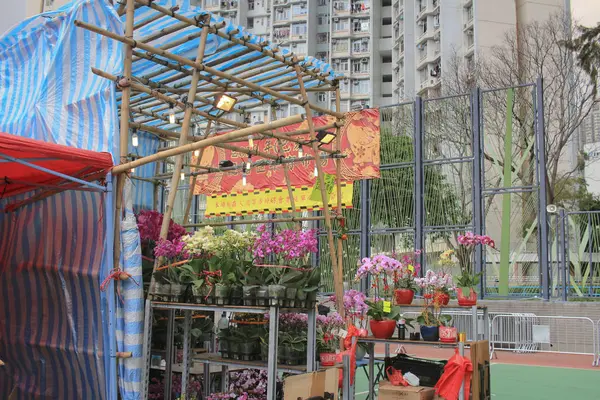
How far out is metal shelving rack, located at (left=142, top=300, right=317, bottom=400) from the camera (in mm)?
4895

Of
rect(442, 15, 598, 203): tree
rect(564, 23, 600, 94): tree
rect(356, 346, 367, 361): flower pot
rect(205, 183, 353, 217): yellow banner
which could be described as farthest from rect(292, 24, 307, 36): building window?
rect(356, 346, 367, 361): flower pot

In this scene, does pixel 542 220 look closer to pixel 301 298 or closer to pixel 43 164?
pixel 301 298

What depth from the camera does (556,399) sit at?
8.30 meters

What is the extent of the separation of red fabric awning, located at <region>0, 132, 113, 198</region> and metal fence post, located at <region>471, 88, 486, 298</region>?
10833 millimetres

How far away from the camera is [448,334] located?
18.8ft

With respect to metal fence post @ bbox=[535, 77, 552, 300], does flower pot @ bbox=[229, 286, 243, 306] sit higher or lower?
lower

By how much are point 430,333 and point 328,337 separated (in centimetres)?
91

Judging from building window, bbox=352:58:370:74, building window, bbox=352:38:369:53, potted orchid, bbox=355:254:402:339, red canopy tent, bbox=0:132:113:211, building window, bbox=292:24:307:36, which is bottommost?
potted orchid, bbox=355:254:402:339

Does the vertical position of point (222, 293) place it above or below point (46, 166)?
below

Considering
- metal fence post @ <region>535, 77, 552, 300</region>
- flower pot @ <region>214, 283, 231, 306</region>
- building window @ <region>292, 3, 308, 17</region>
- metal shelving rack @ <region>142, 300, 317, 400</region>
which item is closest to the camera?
metal shelving rack @ <region>142, 300, 317, 400</region>

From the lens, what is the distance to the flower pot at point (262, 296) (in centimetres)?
511

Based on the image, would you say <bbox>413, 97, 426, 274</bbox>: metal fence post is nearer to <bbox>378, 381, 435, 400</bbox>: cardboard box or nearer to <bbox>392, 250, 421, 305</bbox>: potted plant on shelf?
<bbox>392, 250, 421, 305</bbox>: potted plant on shelf

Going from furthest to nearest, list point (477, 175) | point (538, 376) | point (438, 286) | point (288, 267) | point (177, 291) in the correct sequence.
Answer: point (477, 175), point (538, 376), point (438, 286), point (177, 291), point (288, 267)

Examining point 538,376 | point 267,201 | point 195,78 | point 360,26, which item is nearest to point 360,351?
point 195,78
